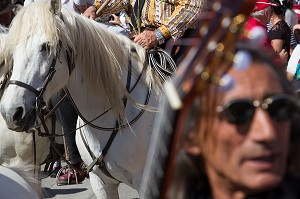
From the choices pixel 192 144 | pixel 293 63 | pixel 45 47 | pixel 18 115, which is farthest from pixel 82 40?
pixel 192 144

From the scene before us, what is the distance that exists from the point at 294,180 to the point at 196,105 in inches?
9.4

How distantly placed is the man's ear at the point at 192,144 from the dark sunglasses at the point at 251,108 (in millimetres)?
64

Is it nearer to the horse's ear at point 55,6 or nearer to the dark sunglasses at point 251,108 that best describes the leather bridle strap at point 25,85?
the horse's ear at point 55,6

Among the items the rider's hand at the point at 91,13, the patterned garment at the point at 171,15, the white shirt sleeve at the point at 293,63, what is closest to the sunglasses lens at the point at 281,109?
the patterned garment at the point at 171,15

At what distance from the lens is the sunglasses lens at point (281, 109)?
4.43ft

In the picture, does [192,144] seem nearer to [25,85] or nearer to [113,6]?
[25,85]

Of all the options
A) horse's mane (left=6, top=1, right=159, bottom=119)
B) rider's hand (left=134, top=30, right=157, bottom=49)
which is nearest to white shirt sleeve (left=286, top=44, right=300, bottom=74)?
rider's hand (left=134, top=30, right=157, bottom=49)

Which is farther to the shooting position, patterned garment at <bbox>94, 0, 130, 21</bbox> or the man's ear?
patterned garment at <bbox>94, 0, 130, 21</bbox>

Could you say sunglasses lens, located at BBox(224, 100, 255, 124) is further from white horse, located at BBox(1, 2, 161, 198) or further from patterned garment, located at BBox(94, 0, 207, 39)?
patterned garment, located at BBox(94, 0, 207, 39)

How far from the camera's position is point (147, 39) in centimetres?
501

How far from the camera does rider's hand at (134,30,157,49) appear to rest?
5012 mm

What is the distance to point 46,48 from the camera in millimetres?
4375

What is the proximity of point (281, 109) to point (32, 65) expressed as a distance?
10.2ft

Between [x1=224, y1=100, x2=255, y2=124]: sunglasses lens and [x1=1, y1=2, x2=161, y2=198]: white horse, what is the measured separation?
304 cm
